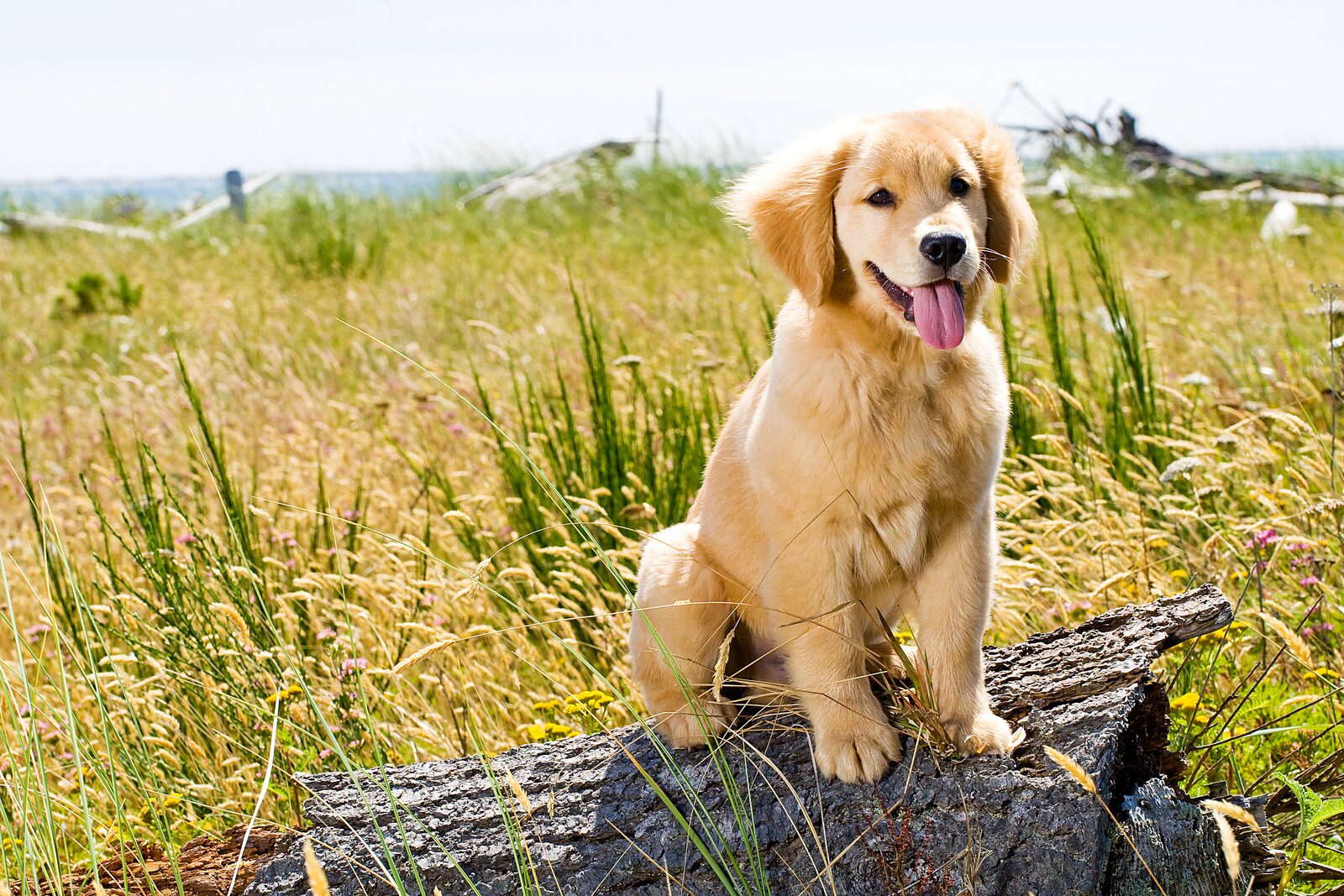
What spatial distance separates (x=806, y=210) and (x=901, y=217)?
216mm

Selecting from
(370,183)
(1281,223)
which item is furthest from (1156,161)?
(370,183)

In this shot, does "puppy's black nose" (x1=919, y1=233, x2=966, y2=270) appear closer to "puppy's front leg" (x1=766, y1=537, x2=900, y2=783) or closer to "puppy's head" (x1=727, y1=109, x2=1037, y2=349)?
"puppy's head" (x1=727, y1=109, x2=1037, y2=349)

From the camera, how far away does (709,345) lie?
5957 millimetres

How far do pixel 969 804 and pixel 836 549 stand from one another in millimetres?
495

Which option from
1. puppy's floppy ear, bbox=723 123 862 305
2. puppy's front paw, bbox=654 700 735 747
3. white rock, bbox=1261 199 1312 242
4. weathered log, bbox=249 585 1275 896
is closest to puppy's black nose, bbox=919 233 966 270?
puppy's floppy ear, bbox=723 123 862 305

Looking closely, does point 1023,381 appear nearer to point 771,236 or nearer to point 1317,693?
point 1317,693

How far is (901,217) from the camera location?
83.4 inches

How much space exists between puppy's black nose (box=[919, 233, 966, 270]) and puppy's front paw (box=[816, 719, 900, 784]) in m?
0.84

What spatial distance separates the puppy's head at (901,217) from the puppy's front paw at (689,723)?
0.84m

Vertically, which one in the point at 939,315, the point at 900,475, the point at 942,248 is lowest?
the point at 900,475

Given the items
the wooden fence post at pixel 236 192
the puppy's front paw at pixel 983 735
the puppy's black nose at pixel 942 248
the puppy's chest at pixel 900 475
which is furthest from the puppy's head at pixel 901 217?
the wooden fence post at pixel 236 192

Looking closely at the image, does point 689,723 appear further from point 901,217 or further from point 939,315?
point 901,217

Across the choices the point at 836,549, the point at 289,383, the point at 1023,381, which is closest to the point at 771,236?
the point at 836,549

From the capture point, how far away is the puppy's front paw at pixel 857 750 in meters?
1.97
